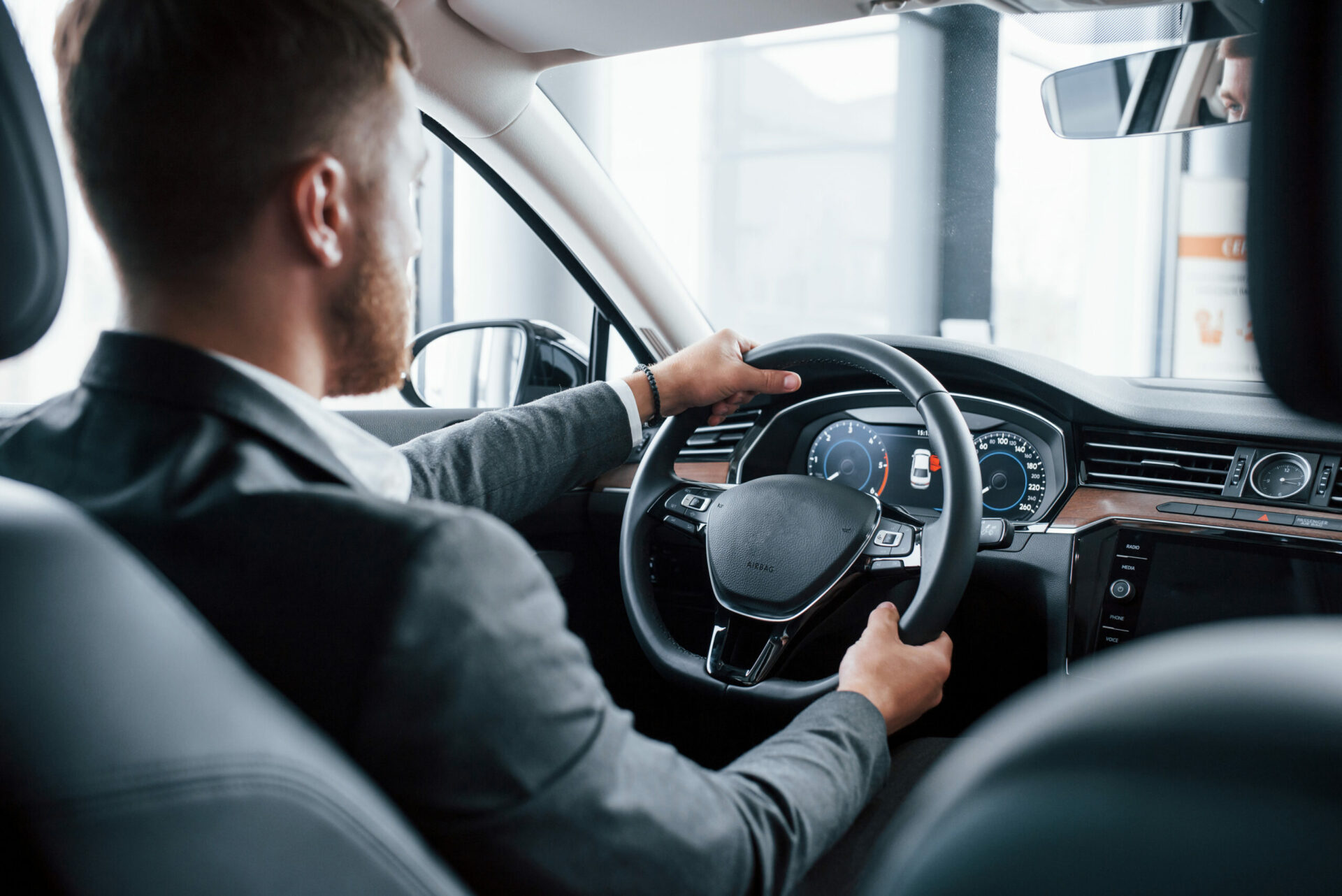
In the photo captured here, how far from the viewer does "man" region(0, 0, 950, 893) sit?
607mm

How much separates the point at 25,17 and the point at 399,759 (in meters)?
0.85

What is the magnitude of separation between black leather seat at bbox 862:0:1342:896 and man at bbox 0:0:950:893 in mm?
310

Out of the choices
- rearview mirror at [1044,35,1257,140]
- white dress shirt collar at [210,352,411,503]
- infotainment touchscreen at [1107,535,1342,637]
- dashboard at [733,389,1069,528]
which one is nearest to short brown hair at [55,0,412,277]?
white dress shirt collar at [210,352,411,503]

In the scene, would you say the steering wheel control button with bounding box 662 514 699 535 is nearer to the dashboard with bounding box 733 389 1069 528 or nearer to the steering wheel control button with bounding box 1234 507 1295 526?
the dashboard with bounding box 733 389 1069 528

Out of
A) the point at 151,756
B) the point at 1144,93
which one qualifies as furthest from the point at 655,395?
the point at 151,756

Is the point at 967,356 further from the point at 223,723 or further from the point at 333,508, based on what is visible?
the point at 223,723

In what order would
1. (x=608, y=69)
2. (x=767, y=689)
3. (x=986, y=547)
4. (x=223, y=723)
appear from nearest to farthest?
(x=223, y=723)
(x=767, y=689)
(x=986, y=547)
(x=608, y=69)

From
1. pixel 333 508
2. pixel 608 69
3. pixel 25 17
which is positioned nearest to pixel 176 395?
pixel 333 508

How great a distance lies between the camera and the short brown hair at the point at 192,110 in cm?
73

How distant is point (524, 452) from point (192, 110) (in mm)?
766

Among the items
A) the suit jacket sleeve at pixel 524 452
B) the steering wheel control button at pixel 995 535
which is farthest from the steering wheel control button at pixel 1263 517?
the suit jacket sleeve at pixel 524 452

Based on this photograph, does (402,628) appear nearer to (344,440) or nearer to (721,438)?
(344,440)

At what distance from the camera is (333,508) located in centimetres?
64

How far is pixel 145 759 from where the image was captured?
0.47 metres
